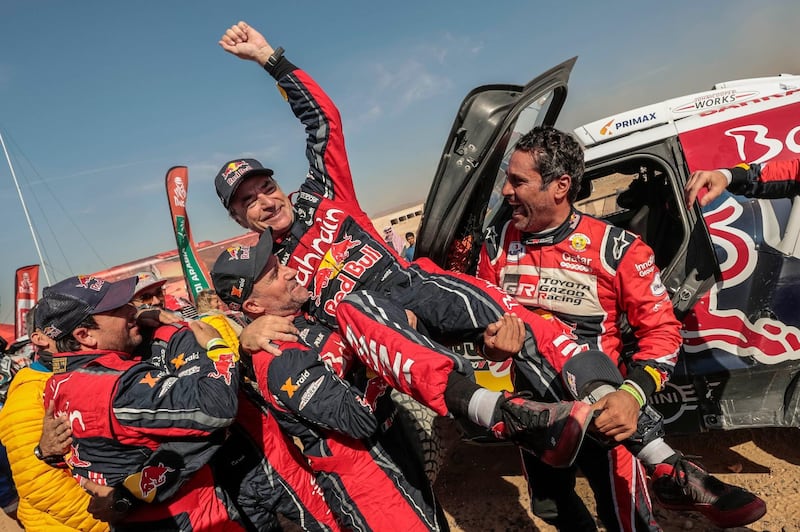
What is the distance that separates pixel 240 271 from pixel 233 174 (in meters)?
0.65

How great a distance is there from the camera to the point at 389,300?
2021 millimetres

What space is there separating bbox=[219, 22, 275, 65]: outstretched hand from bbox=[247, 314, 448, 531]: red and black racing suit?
173cm

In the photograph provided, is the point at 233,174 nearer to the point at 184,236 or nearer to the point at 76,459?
the point at 76,459

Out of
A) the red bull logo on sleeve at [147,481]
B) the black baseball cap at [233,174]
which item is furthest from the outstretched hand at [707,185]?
the red bull logo on sleeve at [147,481]

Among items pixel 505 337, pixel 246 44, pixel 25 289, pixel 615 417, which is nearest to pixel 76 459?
pixel 505 337

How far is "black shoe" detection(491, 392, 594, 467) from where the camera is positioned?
4.89 ft

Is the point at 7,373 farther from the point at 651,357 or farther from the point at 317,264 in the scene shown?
the point at 651,357

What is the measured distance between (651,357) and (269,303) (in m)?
1.78

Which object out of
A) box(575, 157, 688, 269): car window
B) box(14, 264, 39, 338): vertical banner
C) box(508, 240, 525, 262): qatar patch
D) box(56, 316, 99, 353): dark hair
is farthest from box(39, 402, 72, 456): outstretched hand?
box(14, 264, 39, 338): vertical banner

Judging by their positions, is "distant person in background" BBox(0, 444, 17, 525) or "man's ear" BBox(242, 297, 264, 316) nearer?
"man's ear" BBox(242, 297, 264, 316)

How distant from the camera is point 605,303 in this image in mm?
2213

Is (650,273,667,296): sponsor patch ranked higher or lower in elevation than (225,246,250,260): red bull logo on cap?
lower

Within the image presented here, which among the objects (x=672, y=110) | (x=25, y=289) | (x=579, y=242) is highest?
(x=672, y=110)

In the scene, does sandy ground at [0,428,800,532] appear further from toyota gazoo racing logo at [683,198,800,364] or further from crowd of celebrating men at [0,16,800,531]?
crowd of celebrating men at [0,16,800,531]
